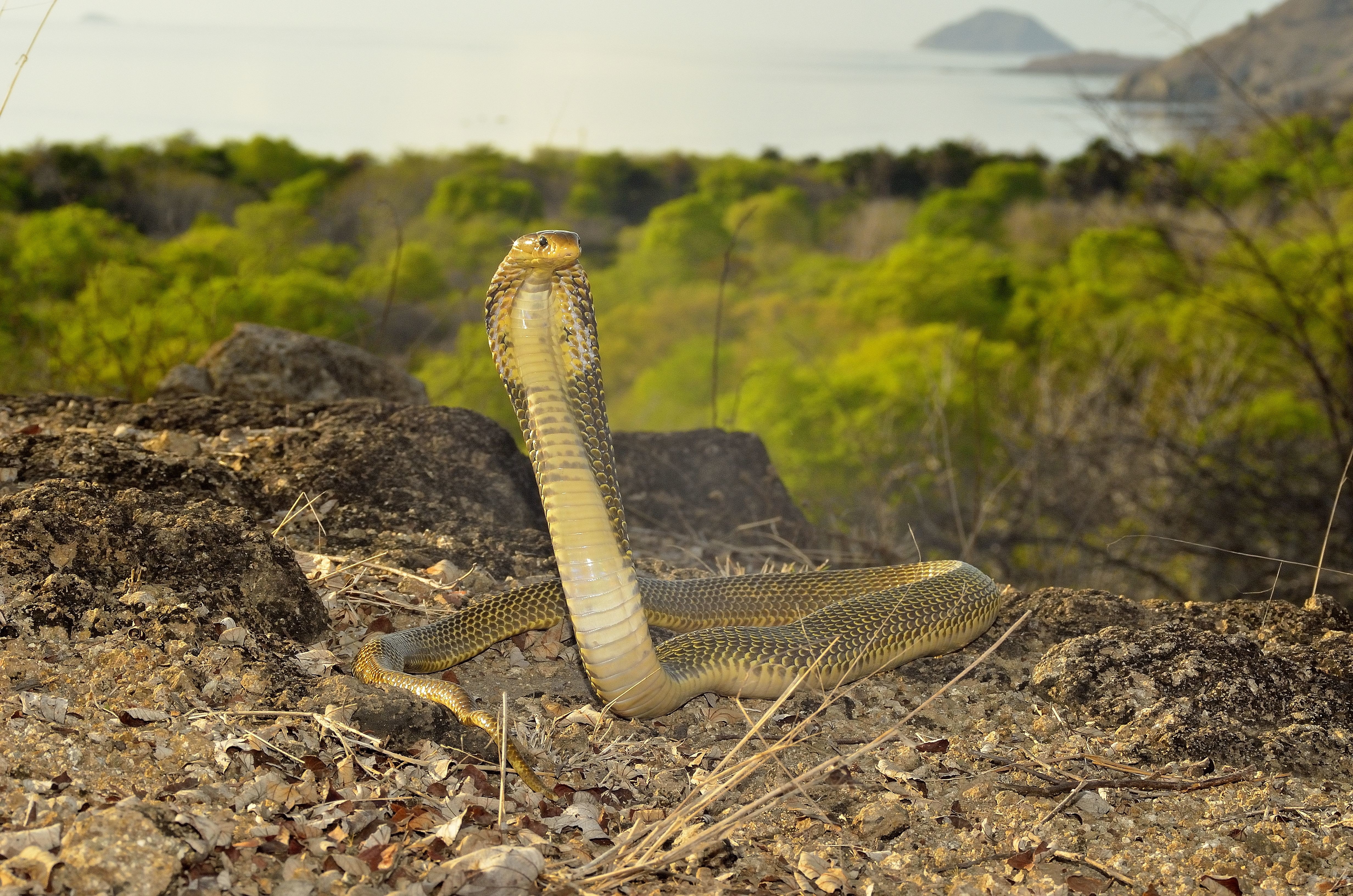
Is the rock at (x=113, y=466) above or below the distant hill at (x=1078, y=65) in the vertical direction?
below

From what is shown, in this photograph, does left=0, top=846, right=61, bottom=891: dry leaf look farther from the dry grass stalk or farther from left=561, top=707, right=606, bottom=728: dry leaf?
left=561, top=707, right=606, bottom=728: dry leaf

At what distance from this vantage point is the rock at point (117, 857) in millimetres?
2396

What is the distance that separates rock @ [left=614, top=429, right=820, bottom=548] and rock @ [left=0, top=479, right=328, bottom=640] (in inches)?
129

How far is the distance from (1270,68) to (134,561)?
33.4ft

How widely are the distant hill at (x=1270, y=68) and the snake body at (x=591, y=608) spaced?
5724 millimetres

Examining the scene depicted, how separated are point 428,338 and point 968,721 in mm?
18745

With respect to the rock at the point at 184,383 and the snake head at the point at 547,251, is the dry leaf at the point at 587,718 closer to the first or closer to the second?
the snake head at the point at 547,251

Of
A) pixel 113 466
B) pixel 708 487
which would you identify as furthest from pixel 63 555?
pixel 708 487

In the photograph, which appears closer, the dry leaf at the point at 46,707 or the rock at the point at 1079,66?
the dry leaf at the point at 46,707

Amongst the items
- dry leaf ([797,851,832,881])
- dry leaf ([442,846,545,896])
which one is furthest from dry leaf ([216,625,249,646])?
dry leaf ([797,851,832,881])

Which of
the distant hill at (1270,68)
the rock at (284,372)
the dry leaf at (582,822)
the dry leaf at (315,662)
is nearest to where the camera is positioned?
the dry leaf at (582,822)

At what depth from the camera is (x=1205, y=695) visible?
3.86 m

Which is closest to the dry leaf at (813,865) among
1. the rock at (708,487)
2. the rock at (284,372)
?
the rock at (708,487)

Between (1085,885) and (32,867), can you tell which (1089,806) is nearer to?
(1085,885)
